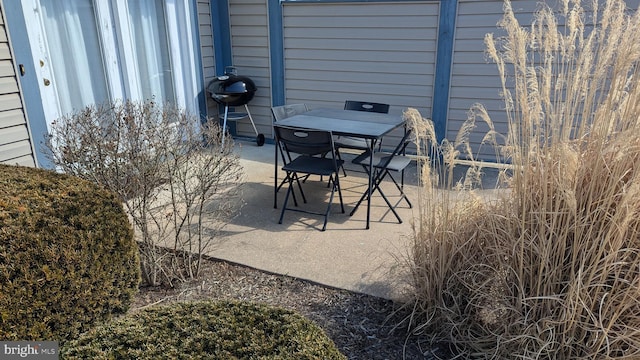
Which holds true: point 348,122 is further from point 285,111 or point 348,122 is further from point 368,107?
point 368,107

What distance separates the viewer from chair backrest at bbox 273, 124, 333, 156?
3178 mm

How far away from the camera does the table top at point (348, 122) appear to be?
3352 mm

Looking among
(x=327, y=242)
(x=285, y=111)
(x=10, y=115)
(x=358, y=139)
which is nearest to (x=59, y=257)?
(x=327, y=242)

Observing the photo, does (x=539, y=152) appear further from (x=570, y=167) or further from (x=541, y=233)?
(x=541, y=233)

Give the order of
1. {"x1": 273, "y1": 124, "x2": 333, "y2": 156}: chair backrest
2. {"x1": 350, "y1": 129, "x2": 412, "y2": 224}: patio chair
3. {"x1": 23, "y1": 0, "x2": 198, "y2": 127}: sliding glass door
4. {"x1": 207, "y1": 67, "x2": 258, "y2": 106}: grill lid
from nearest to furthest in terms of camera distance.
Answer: {"x1": 273, "y1": 124, "x2": 333, "y2": 156}: chair backrest < {"x1": 350, "y1": 129, "x2": 412, "y2": 224}: patio chair < {"x1": 23, "y1": 0, "x2": 198, "y2": 127}: sliding glass door < {"x1": 207, "y1": 67, "x2": 258, "y2": 106}: grill lid

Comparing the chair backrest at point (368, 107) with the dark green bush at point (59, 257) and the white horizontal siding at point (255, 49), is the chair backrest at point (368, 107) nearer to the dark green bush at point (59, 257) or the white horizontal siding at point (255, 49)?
the white horizontal siding at point (255, 49)

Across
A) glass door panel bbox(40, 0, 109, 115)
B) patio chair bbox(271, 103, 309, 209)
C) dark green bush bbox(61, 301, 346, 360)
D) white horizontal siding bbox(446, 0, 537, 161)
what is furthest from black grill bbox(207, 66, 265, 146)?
dark green bush bbox(61, 301, 346, 360)

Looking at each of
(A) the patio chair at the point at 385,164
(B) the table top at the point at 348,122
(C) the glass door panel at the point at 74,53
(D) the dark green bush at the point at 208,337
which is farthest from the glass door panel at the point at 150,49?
(D) the dark green bush at the point at 208,337

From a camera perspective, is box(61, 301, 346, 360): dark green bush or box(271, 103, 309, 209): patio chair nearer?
box(61, 301, 346, 360): dark green bush

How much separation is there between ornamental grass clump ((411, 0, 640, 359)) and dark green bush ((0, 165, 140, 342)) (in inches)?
58.1

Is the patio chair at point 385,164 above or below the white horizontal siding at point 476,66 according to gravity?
below

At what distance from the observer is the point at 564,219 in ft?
5.80

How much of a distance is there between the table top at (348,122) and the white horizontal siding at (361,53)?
124 centimetres

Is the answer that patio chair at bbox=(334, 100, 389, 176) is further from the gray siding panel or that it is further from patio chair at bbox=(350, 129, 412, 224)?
the gray siding panel
